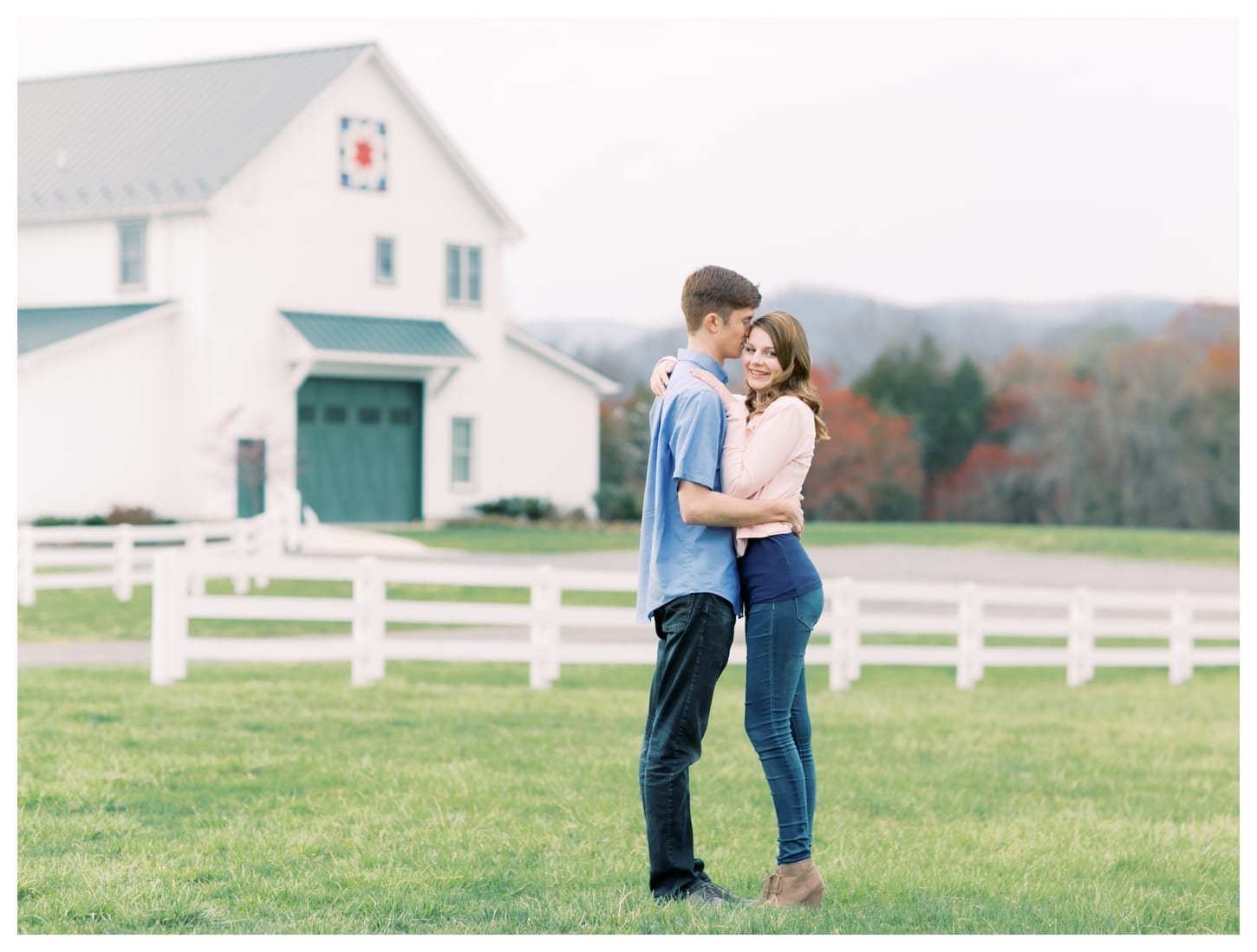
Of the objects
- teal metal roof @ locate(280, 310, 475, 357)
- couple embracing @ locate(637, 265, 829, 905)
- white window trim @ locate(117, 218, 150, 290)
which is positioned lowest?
couple embracing @ locate(637, 265, 829, 905)

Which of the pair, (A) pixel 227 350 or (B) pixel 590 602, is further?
(A) pixel 227 350

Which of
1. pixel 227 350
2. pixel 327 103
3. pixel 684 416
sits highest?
pixel 327 103

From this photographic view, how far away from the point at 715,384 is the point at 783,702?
3.27ft

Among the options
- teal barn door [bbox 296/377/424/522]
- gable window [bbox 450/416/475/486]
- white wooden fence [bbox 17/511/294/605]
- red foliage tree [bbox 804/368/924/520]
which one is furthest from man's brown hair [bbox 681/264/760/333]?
red foliage tree [bbox 804/368/924/520]

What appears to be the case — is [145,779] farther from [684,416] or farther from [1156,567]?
[1156,567]

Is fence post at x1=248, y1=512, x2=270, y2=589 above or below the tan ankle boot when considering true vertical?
above

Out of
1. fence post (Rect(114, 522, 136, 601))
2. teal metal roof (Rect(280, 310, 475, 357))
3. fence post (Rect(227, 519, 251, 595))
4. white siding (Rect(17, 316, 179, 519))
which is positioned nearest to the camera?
fence post (Rect(114, 522, 136, 601))

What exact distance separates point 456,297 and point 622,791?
26.7m

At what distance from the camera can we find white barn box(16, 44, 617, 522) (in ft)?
94.2

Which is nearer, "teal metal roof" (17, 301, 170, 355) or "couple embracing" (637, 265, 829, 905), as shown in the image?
"couple embracing" (637, 265, 829, 905)

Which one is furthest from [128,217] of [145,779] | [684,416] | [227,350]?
[684,416]

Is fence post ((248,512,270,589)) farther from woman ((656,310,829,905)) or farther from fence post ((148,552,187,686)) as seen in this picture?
woman ((656,310,829,905))

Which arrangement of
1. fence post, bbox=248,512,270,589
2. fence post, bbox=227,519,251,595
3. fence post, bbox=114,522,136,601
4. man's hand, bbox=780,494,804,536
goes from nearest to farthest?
man's hand, bbox=780,494,804,536, fence post, bbox=114,522,136,601, fence post, bbox=227,519,251,595, fence post, bbox=248,512,270,589

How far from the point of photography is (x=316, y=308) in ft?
105
